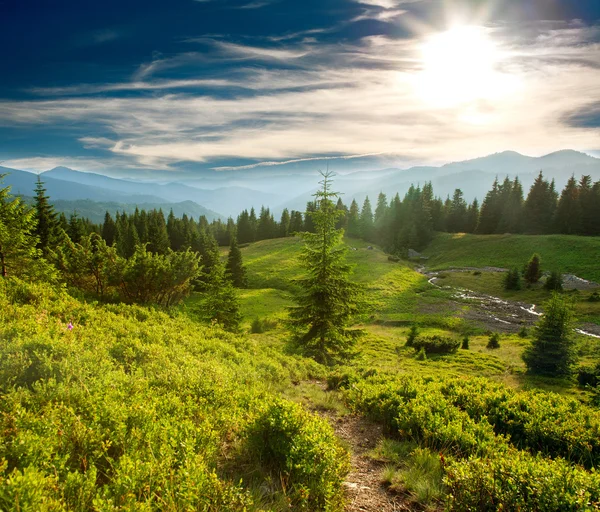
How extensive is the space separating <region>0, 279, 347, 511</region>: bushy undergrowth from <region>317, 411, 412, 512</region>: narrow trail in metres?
0.50

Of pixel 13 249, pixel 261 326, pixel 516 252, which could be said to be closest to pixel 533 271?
pixel 516 252

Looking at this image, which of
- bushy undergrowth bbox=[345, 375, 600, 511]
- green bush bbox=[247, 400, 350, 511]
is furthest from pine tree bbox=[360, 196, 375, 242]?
green bush bbox=[247, 400, 350, 511]

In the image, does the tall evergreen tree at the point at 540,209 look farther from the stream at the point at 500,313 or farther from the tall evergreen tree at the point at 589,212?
the stream at the point at 500,313

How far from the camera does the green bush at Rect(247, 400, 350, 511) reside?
417 cm

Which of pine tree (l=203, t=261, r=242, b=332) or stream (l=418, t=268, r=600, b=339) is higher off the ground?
pine tree (l=203, t=261, r=242, b=332)

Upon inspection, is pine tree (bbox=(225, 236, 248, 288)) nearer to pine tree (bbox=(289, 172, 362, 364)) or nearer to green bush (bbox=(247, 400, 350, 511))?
Result: pine tree (bbox=(289, 172, 362, 364))

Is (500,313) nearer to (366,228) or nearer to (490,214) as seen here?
(490,214)

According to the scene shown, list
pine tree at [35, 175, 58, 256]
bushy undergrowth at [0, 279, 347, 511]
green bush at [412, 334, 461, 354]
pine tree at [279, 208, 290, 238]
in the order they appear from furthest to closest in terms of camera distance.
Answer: pine tree at [279, 208, 290, 238]
pine tree at [35, 175, 58, 256]
green bush at [412, 334, 461, 354]
bushy undergrowth at [0, 279, 347, 511]

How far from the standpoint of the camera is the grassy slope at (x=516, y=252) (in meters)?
59.7

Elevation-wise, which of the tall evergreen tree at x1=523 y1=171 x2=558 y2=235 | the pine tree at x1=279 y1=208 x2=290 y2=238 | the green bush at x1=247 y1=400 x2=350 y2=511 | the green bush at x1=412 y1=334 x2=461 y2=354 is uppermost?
the tall evergreen tree at x1=523 y1=171 x2=558 y2=235

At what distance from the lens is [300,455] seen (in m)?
4.66

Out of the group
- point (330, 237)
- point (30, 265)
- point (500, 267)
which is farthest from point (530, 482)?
point (500, 267)

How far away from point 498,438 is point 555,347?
2043 cm

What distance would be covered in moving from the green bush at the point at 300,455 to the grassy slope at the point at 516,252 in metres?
70.1
